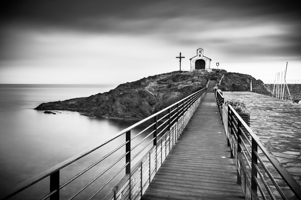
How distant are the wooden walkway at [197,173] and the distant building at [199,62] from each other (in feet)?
204

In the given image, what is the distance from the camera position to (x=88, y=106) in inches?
2571

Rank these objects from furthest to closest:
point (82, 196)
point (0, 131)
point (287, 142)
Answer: point (0, 131) < point (82, 196) < point (287, 142)

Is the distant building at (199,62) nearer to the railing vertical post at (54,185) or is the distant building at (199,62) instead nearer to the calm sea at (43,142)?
the calm sea at (43,142)

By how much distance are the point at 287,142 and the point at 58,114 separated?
64596 millimetres

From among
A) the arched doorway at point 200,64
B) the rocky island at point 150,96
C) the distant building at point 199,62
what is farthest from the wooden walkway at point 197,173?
the arched doorway at point 200,64

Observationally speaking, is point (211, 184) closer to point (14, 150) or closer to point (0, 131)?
point (14, 150)

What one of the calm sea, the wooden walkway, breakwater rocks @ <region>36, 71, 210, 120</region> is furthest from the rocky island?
the wooden walkway

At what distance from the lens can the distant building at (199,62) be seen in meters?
68.8

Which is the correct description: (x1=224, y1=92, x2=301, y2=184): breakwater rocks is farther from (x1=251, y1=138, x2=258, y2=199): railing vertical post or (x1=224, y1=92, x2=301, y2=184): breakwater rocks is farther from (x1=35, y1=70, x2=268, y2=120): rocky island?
(x1=35, y1=70, x2=268, y2=120): rocky island

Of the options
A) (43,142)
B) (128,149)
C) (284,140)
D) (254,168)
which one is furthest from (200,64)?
(254,168)

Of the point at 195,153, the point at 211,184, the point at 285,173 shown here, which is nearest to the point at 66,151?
the point at 195,153

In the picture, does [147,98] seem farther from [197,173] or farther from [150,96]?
[197,173]

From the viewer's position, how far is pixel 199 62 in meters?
69.5

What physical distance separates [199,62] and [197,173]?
66686 millimetres
